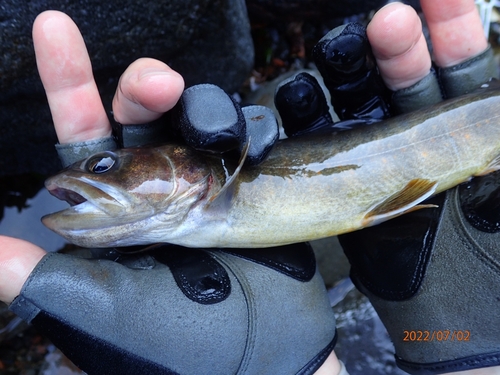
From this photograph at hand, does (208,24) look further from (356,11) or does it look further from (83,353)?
(83,353)

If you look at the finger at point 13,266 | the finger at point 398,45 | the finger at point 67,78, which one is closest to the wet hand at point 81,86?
the finger at point 67,78

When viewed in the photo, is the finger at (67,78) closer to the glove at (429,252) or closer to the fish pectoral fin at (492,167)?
the glove at (429,252)

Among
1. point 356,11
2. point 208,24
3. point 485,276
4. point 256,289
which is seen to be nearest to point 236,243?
point 256,289

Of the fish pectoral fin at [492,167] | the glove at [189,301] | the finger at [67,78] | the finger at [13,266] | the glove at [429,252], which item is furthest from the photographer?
the fish pectoral fin at [492,167]

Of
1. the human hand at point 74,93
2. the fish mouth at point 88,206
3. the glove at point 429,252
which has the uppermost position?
the human hand at point 74,93

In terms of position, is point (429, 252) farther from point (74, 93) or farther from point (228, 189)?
point (74, 93)

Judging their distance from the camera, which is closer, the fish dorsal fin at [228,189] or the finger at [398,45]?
the fish dorsal fin at [228,189]
